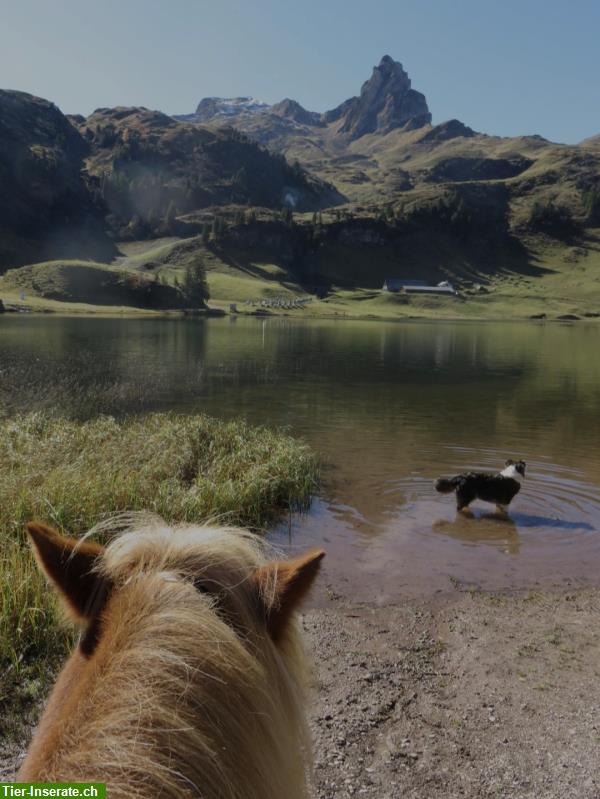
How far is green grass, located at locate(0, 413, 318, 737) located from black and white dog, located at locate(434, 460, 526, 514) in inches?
152

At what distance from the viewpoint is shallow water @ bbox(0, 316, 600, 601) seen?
13305 millimetres

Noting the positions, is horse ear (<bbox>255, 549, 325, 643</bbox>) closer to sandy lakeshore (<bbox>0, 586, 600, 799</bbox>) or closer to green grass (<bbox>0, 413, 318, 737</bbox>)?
sandy lakeshore (<bbox>0, 586, 600, 799</bbox>)

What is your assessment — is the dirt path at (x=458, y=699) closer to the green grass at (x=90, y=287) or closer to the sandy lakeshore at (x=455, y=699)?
the sandy lakeshore at (x=455, y=699)

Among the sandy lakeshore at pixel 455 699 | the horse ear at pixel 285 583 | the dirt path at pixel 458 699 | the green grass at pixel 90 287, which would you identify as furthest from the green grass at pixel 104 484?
the green grass at pixel 90 287

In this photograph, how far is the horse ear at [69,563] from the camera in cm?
210

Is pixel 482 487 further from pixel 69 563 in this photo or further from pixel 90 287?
pixel 90 287

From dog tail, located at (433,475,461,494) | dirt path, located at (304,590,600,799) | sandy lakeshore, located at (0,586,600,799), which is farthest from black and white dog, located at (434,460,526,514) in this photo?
dirt path, located at (304,590,600,799)

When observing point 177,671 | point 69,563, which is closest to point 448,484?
point 69,563

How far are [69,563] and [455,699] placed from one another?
22.0ft

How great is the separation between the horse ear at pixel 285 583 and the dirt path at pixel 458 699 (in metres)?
4.43

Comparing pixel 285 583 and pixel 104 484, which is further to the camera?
pixel 104 484

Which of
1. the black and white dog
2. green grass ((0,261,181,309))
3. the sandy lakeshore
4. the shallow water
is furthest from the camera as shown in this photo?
green grass ((0,261,181,309))

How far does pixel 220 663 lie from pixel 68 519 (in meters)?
10.0

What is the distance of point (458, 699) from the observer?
7.41 m
